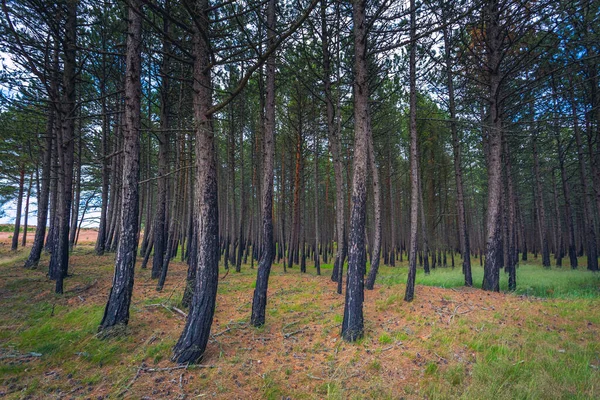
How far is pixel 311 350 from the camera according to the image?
5.14 metres

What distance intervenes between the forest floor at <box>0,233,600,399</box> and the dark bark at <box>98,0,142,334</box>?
0.57 metres

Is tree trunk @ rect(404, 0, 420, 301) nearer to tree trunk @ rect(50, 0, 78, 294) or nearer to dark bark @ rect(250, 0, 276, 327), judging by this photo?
dark bark @ rect(250, 0, 276, 327)

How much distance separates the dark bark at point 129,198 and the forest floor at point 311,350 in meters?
0.57

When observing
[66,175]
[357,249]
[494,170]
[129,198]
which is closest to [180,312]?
[129,198]

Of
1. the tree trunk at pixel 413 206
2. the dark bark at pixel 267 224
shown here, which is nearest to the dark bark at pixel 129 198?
the dark bark at pixel 267 224

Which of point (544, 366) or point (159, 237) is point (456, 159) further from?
point (159, 237)

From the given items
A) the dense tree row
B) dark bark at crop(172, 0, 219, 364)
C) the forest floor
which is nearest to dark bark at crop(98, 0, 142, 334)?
the dense tree row

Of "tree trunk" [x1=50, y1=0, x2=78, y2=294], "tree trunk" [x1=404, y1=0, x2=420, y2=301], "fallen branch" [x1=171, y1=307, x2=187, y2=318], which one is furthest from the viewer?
"tree trunk" [x1=50, y1=0, x2=78, y2=294]

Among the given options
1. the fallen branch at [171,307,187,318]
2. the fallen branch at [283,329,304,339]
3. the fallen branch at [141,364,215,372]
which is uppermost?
the fallen branch at [171,307,187,318]

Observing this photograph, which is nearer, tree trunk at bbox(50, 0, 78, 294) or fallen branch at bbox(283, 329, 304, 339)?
fallen branch at bbox(283, 329, 304, 339)

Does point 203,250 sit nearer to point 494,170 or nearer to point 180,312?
point 180,312

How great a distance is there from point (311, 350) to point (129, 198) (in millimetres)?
5236

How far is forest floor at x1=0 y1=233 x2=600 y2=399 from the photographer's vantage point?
383 cm

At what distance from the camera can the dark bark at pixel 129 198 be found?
559 centimetres
